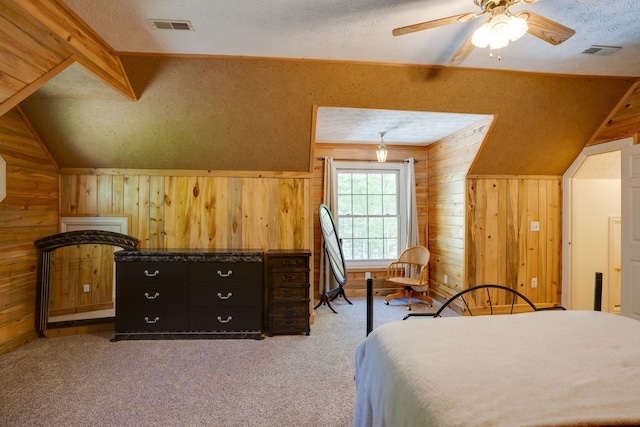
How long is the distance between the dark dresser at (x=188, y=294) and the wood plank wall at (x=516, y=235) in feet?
8.84

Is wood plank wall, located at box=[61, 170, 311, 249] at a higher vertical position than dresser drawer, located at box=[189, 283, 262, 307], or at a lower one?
higher

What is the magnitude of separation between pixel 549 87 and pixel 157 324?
4.49 meters

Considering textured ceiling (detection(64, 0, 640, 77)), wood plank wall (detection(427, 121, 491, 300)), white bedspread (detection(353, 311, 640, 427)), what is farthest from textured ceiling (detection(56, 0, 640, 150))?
white bedspread (detection(353, 311, 640, 427))

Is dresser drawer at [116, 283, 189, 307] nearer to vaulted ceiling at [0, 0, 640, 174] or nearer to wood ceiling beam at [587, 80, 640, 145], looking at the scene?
vaulted ceiling at [0, 0, 640, 174]

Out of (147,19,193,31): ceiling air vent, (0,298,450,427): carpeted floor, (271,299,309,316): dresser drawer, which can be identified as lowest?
(0,298,450,427): carpeted floor

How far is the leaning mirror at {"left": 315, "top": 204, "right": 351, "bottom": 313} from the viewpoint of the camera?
4.30 metres

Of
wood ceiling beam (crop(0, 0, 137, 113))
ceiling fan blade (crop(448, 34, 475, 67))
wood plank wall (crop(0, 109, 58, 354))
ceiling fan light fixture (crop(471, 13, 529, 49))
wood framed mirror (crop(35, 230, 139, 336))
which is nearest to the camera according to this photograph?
ceiling fan light fixture (crop(471, 13, 529, 49))

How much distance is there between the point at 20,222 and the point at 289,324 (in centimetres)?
275

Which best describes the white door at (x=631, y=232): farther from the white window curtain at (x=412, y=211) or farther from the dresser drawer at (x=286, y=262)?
the dresser drawer at (x=286, y=262)

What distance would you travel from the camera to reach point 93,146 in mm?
3312

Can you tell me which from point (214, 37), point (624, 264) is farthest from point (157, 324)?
point (624, 264)

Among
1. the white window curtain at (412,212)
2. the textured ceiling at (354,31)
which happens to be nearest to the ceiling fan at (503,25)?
the textured ceiling at (354,31)

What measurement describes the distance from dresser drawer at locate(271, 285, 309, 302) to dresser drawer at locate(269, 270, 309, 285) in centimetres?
5

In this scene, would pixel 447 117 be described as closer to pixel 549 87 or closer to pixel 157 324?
pixel 549 87
